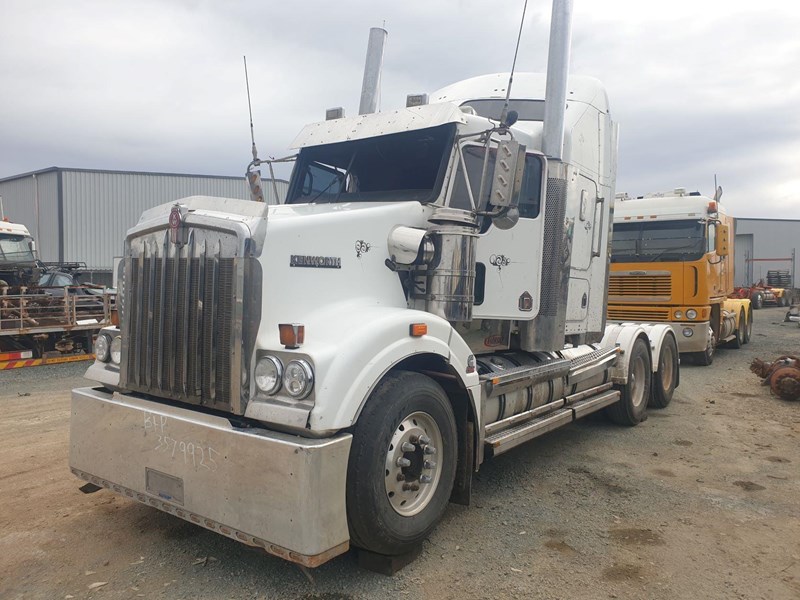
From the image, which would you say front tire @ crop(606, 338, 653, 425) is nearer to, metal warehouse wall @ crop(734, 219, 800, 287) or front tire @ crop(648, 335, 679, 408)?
front tire @ crop(648, 335, 679, 408)

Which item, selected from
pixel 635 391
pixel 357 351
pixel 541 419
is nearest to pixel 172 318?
pixel 357 351

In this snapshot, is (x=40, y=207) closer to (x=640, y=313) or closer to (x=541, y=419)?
(x=640, y=313)

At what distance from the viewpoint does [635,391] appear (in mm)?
7734

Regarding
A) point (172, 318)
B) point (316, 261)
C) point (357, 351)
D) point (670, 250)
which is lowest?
point (357, 351)

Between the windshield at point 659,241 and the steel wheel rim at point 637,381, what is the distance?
15.0 feet

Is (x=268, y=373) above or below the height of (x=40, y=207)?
below

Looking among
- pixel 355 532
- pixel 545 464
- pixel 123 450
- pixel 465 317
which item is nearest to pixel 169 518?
Answer: pixel 123 450

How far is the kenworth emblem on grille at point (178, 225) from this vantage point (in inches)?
150

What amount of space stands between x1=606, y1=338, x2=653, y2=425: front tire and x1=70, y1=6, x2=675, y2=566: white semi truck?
183 cm

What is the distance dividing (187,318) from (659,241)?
34.6ft

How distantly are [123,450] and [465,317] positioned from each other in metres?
2.42

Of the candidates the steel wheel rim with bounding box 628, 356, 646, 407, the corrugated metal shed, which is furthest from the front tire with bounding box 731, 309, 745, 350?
the corrugated metal shed

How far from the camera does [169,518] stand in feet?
14.6

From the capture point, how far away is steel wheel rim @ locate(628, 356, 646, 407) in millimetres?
7611
